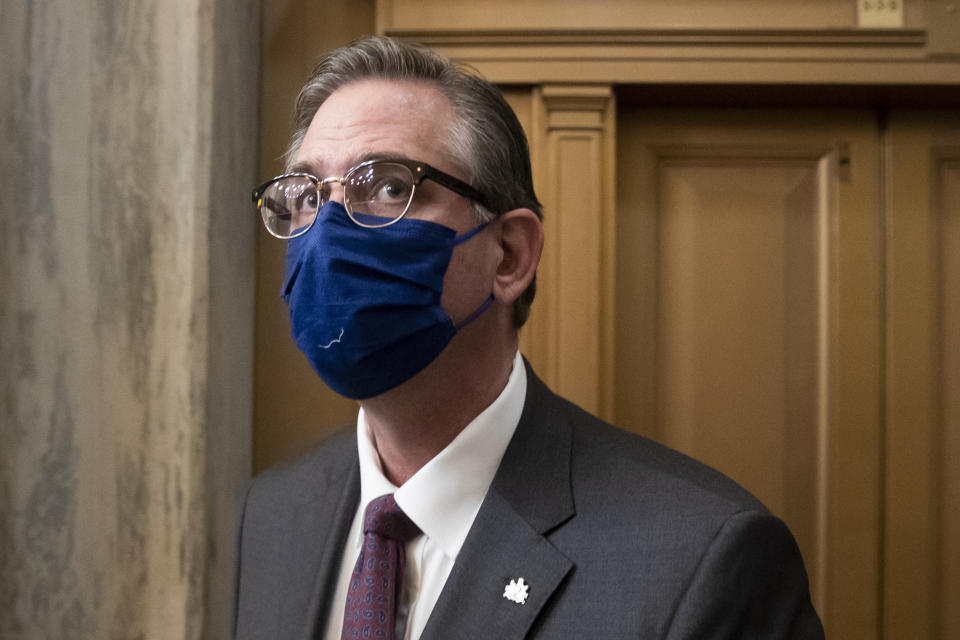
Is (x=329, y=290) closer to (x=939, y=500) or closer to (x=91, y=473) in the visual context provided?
(x=91, y=473)

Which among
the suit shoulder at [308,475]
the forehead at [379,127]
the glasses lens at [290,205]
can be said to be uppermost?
the forehead at [379,127]

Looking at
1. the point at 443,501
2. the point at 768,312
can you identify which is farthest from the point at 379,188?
the point at 768,312

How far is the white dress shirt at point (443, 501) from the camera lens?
3.14ft

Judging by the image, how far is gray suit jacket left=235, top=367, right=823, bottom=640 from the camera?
85 centimetres

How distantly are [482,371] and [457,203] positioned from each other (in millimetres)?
231

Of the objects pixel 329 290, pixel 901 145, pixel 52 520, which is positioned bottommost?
pixel 52 520

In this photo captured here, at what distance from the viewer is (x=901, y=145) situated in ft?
6.64

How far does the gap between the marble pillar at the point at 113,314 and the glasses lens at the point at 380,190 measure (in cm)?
91

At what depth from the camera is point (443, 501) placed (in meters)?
0.97

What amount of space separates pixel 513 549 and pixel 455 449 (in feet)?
0.48

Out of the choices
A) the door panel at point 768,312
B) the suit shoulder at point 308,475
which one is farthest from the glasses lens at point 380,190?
the door panel at point 768,312

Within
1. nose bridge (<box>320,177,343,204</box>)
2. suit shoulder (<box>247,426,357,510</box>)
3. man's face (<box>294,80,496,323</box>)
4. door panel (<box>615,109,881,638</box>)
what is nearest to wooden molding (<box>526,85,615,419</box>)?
door panel (<box>615,109,881,638</box>)

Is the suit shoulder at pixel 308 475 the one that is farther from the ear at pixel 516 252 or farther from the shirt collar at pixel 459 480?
the ear at pixel 516 252

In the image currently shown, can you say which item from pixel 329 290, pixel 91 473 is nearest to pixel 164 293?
pixel 91 473
